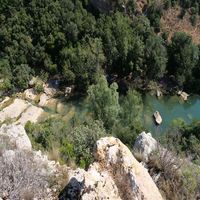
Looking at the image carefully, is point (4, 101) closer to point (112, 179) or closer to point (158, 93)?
point (158, 93)

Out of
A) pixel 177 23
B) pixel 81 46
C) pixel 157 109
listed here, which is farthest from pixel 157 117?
pixel 177 23

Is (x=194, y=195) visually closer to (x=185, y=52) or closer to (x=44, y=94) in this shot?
(x=44, y=94)

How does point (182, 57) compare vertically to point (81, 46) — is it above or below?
above

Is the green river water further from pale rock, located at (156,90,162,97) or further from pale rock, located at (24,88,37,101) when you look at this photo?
pale rock, located at (24,88,37,101)

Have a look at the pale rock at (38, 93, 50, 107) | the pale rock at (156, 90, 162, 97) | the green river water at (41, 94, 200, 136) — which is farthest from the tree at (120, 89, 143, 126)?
the pale rock at (156, 90, 162, 97)

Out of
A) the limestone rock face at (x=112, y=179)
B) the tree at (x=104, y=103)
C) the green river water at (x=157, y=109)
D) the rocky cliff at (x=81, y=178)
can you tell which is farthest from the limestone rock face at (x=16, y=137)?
the green river water at (x=157, y=109)

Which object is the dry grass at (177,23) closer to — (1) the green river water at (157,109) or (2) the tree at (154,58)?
(2) the tree at (154,58)

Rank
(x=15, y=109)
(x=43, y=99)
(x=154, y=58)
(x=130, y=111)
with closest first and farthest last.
A: (x=130, y=111), (x=15, y=109), (x=43, y=99), (x=154, y=58)
